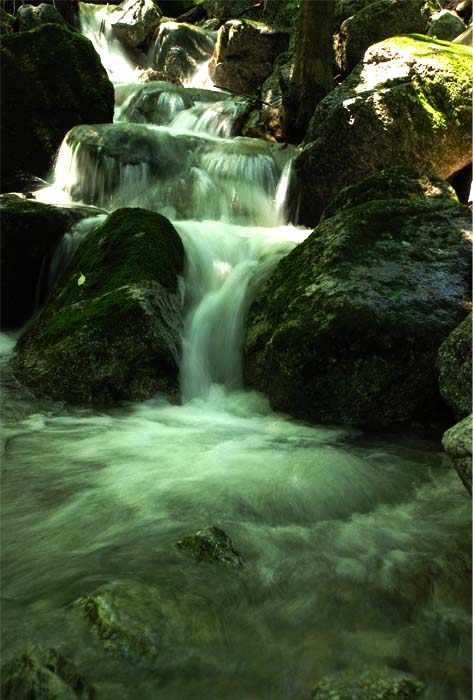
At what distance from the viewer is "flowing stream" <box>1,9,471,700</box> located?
6.15 ft

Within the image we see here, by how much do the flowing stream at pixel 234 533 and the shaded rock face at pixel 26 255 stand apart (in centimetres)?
121

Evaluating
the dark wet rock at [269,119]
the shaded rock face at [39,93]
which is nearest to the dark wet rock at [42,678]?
the shaded rock face at [39,93]

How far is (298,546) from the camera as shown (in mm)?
2646

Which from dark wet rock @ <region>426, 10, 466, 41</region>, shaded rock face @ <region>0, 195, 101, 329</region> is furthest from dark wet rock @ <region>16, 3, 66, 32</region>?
shaded rock face @ <region>0, 195, 101, 329</region>

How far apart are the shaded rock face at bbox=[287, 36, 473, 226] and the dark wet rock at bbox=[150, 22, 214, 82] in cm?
1284

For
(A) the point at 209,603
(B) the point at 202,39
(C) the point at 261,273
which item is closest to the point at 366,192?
(C) the point at 261,273

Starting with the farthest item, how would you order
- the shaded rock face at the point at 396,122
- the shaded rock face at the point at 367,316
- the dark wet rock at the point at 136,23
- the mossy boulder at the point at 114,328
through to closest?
1. the dark wet rock at the point at 136,23
2. the shaded rock face at the point at 396,122
3. the mossy boulder at the point at 114,328
4. the shaded rock face at the point at 367,316

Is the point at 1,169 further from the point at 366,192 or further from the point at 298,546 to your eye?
the point at 298,546

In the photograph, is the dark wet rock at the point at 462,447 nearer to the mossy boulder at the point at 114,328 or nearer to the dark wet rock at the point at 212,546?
the dark wet rock at the point at 212,546

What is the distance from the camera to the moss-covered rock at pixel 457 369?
366cm

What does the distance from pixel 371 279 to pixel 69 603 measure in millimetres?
3433

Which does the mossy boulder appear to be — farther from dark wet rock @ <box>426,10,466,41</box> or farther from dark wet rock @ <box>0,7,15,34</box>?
dark wet rock @ <box>0,7,15,34</box>

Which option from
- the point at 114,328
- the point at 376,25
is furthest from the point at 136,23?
the point at 114,328

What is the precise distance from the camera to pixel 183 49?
2006cm
